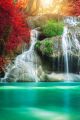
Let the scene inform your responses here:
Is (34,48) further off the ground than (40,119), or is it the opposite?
(34,48)

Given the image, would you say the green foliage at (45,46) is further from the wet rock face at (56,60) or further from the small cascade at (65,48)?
the small cascade at (65,48)

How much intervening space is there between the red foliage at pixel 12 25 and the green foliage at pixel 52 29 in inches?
38.1

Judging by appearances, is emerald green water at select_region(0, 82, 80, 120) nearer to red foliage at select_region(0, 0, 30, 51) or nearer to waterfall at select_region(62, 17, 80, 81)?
red foliage at select_region(0, 0, 30, 51)

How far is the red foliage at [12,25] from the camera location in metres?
18.0

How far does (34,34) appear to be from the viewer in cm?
2034

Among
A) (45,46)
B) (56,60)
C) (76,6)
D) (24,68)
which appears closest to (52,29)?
(45,46)

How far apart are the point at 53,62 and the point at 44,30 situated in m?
2.08

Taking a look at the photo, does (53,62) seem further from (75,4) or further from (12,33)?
(75,4)

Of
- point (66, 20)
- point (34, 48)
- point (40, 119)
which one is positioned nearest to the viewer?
point (40, 119)

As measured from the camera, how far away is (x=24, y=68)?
732 inches

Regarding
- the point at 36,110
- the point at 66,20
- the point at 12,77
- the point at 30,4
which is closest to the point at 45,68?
the point at 12,77

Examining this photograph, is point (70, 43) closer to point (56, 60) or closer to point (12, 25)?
point (56, 60)

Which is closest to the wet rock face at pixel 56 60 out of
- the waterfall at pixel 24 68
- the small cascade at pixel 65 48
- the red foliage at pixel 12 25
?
the small cascade at pixel 65 48

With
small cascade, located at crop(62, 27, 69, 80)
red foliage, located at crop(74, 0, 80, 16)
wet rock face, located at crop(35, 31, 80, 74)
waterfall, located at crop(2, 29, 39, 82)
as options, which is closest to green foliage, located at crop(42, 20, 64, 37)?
small cascade, located at crop(62, 27, 69, 80)
